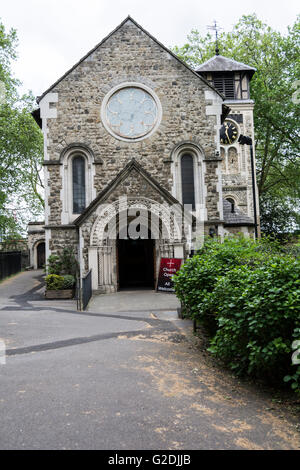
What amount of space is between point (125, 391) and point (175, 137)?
13.0 meters

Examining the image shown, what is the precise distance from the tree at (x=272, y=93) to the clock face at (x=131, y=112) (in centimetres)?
1550

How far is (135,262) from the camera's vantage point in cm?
2000

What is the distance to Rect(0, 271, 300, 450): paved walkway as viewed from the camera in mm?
3199

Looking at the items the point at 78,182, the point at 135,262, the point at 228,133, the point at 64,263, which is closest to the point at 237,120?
the point at 228,133

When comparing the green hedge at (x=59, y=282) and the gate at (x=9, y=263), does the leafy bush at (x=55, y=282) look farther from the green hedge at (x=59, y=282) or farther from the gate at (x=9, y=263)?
the gate at (x=9, y=263)

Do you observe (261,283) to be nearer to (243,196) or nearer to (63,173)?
(63,173)

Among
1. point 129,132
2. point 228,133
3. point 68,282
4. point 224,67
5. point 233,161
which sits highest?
point 224,67

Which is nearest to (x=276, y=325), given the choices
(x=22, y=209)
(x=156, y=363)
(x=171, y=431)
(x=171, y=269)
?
(x=171, y=431)

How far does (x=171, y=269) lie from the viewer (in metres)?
13.8

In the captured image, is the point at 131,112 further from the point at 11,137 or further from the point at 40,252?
the point at 40,252

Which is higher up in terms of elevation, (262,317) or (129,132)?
(129,132)

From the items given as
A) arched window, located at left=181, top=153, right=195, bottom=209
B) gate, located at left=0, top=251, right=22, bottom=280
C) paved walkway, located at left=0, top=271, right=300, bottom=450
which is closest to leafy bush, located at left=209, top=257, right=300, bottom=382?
paved walkway, located at left=0, top=271, right=300, bottom=450

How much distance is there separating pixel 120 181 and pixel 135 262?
680cm

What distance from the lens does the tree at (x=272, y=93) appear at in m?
28.8
